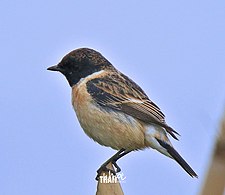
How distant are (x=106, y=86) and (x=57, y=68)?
50cm

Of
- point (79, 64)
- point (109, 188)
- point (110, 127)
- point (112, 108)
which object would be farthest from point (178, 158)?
point (109, 188)

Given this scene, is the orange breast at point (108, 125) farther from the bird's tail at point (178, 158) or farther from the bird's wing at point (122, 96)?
the bird's tail at point (178, 158)

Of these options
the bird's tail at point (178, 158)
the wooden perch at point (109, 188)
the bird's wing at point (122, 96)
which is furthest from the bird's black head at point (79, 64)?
the wooden perch at point (109, 188)

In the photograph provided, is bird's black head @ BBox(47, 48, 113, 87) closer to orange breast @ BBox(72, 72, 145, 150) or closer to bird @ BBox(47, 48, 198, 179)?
bird @ BBox(47, 48, 198, 179)

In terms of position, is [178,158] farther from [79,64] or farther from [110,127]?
[79,64]

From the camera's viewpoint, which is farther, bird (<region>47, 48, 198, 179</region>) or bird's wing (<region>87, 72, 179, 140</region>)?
bird's wing (<region>87, 72, 179, 140</region>)

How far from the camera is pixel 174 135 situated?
3.93 meters

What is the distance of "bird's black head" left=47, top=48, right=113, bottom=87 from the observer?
16.0 ft

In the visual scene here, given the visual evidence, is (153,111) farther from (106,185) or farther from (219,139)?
(219,139)

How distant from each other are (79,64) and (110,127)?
0.71 m

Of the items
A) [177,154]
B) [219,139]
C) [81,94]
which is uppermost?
[81,94]

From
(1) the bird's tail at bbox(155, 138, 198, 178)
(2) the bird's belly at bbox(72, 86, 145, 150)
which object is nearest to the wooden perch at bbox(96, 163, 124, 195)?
(1) the bird's tail at bbox(155, 138, 198, 178)

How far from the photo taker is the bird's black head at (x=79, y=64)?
16.0 ft

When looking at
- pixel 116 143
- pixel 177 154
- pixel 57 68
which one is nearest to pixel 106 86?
pixel 57 68
